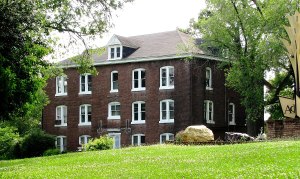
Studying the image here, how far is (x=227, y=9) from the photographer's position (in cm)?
4603

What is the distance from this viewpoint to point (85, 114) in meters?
57.3

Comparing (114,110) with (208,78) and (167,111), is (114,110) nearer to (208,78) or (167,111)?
(167,111)

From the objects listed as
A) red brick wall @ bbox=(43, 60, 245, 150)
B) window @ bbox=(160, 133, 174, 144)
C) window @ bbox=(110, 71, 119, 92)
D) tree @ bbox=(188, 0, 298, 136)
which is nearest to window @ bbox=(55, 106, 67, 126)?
red brick wall @ bbox=(43, 60, 245, 150)

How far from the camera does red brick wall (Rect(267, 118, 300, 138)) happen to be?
31.6 m

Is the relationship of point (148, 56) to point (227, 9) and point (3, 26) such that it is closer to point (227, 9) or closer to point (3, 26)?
point (227, 9)

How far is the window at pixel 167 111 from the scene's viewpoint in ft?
168

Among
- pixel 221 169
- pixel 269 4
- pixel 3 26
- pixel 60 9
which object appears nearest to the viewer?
pixel 221 169

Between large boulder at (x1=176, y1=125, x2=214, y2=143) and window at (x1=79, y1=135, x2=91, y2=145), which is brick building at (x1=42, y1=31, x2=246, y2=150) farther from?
large boulder at (x1=176, y1=125, x2=214, y2=143)

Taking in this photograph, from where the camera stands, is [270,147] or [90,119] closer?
[270,147]

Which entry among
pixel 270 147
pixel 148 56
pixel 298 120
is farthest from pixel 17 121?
pixel 270 147

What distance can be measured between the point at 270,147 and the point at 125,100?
30.9 meters

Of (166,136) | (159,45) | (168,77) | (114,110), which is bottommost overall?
(166,136)

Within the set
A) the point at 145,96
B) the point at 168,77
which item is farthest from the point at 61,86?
the point at 168,77

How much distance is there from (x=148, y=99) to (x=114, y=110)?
4.19m
